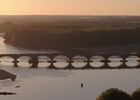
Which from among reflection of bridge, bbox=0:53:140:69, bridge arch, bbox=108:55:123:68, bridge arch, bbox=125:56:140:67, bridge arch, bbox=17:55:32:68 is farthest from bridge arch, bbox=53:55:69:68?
bridge arch, bbox=125:56:140:67

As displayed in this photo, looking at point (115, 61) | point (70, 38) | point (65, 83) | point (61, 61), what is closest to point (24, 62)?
point (61, 61)

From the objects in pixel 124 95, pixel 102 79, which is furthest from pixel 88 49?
pixel 124 95

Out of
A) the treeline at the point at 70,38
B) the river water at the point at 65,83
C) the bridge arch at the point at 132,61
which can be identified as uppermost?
the treeline at the point at 70,38

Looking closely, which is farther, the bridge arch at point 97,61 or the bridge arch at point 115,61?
the bridge arch at point 115,61

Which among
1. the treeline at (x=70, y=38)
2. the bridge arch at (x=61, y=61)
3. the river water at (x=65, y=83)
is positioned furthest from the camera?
the treeline at (x=70, y=38)

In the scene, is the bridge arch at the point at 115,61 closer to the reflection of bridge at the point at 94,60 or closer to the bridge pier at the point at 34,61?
the reflection of bridge at the point at 94,60

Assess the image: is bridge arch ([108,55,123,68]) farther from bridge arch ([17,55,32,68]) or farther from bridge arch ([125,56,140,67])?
bridge arch ([17,55,32,68])

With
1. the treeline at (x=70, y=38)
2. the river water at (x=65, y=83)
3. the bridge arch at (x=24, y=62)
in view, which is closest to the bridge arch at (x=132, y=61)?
the river water at (x=65, y=83)

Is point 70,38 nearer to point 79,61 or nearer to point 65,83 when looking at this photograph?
point 79,61

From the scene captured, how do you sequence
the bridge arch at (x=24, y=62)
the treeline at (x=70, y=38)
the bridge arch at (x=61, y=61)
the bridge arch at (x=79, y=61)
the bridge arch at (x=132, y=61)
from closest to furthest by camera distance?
the bridge arch at (x=132, y=61) < the bridge arch at (x=79, y=61) < the bridge arch at (x=61, y=61) < the bridge arch at (x=24, y=62) < the treeline at (x=70, y=38)
